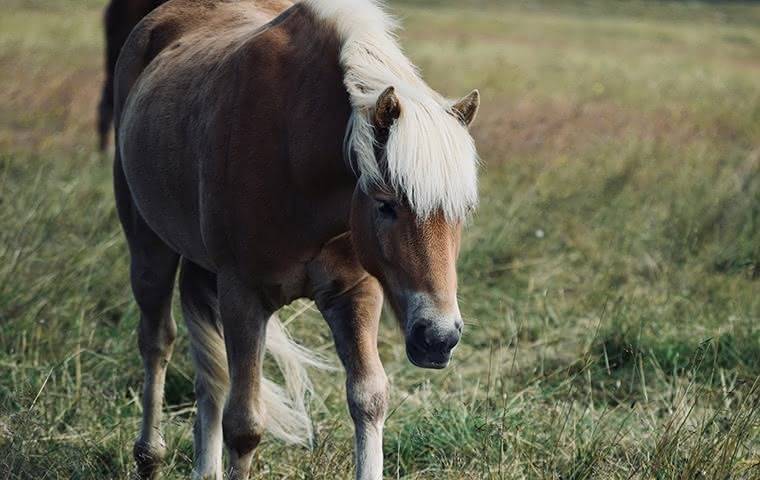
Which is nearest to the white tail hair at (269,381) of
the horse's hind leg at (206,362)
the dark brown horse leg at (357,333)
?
the horse's hind leg at (206,362)

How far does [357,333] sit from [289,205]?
44 cm

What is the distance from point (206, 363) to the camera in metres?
4.01

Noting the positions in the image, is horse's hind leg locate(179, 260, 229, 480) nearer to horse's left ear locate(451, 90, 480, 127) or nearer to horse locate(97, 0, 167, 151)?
horse's left ear locate(451, 90, 480, 127)

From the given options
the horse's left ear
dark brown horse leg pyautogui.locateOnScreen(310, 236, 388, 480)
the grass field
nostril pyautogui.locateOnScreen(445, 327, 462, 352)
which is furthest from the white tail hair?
the horse's left ear

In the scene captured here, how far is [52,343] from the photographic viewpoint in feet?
15.4

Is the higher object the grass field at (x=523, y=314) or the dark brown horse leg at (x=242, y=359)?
the dark brown horse leg at (x=242, y=359)

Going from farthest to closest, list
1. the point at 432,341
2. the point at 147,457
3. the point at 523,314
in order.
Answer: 1. the point at 523,314
2. the point at 147,457
3. the point at 432,341

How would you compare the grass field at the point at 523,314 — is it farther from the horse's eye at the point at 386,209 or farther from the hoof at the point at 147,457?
the horse's eye at the point at 386,209

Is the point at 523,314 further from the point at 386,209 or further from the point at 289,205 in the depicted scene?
the point at 386,209

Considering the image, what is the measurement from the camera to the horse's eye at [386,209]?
9.43ft

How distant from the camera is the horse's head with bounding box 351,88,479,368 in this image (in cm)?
276

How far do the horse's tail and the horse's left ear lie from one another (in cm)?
132

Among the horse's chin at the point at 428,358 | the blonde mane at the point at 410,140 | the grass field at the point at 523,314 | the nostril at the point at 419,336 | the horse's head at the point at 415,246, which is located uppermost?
the blonde mane at the point at 410,140

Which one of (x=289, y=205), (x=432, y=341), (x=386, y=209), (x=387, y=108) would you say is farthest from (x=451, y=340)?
(x=289, y=205)
